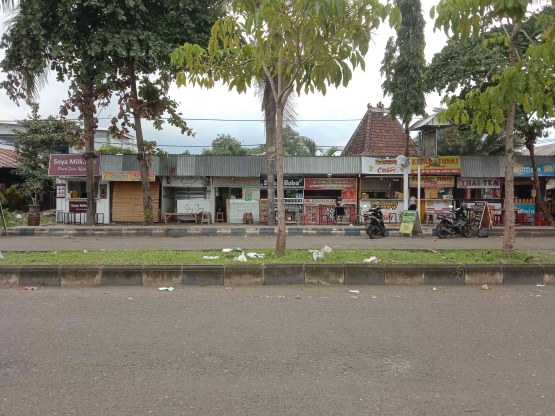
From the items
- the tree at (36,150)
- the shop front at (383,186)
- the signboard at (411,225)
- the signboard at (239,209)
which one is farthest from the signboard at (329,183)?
the tree at (36,150)

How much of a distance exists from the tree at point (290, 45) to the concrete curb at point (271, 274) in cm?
135

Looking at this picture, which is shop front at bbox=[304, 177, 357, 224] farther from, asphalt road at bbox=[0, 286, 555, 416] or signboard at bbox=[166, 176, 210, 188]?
asphalt road at bbox=[0, 286, 555, 416]

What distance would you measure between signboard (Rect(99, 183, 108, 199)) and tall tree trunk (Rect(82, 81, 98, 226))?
1174 mm

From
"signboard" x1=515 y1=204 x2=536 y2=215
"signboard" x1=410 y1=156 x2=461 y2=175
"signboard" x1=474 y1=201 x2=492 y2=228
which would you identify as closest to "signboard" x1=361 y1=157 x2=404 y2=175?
"signboard" x1=410 y1=156 x2=461 y2=175

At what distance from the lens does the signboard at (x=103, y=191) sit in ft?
72.4

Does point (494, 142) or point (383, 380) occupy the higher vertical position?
point (494, 142)

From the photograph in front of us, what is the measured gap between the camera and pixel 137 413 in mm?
3084

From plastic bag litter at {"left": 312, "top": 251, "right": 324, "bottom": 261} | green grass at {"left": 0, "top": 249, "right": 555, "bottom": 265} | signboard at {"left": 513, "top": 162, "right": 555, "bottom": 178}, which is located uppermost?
signboard at {"left": 513, "top": 162, "right": 555, "bottom": 178}

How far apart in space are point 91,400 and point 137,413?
45 centimetres

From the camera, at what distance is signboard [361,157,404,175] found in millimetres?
20672

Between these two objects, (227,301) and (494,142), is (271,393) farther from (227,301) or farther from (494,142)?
(494,142)

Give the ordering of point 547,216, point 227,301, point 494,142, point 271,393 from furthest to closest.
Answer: point 494,142
point 547,216
point 227,301
point 271,393

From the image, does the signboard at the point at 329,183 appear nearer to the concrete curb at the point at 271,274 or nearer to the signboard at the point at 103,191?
→ the signboard at the point at 103,191

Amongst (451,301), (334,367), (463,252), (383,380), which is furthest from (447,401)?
(463,252)
